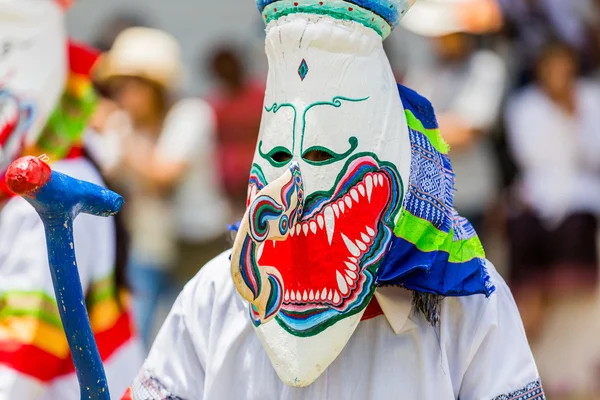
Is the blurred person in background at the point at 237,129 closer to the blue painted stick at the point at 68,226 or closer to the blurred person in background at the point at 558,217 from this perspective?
the blurred person in background at the point at 558,217

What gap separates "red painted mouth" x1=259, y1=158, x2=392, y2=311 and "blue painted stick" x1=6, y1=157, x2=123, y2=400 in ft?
1.67

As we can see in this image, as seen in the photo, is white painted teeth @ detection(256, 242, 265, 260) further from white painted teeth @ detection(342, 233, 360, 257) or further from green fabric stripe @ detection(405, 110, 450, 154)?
green fabric stripe @ detection(405, 110, 450, 154)

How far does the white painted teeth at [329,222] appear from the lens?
3223mm

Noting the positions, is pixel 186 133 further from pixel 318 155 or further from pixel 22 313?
pixel 318 155

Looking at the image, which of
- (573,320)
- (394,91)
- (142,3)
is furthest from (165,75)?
(394,91)

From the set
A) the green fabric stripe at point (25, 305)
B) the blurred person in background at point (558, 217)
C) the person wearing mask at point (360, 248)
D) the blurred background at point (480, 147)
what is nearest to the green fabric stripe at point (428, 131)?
the person wearing mask at point (360, 248)

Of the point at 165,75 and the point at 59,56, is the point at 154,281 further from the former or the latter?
the point at 59,56

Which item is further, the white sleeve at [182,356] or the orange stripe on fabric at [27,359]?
the orange stripe on fabric at [27,359]

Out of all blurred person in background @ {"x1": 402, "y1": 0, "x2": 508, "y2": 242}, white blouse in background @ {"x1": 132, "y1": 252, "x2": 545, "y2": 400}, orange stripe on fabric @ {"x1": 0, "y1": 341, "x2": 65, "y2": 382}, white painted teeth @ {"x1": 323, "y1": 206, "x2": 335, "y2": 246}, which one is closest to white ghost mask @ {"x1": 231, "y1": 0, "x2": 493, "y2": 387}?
white painted teeth @ {"x1": 323, "y1": 206, "x2": 335, "y2": 246}

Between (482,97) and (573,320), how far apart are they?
1.22 metres

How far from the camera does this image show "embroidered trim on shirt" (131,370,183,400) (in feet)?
11.5

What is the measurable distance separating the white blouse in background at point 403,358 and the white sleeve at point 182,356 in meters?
0.02

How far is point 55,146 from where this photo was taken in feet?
14.3

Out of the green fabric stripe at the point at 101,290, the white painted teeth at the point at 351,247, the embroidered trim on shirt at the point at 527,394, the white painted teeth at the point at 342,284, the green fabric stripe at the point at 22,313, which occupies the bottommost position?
the green fabric stripe at the point at 22,313
